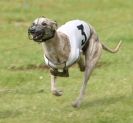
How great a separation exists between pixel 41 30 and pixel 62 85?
12.3ft

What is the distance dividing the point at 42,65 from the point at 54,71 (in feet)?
17.4

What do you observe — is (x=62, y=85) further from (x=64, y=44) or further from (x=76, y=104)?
(x=64, y=44)

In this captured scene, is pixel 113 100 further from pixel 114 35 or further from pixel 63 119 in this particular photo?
pixel 114 35

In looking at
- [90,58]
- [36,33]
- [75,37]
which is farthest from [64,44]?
[90,58]

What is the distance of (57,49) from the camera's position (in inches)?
400

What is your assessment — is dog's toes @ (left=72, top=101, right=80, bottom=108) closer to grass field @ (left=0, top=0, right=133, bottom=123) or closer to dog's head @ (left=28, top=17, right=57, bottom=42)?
grass field @ (left=0, top=0, right=133, bottom=123)

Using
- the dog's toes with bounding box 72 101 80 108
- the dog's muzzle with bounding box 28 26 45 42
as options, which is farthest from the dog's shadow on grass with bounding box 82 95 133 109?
the dog's muzzle with bounding box 28 26 45 42

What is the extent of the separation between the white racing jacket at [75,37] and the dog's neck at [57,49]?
0.25 feet

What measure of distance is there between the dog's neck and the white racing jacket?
76 millimetres

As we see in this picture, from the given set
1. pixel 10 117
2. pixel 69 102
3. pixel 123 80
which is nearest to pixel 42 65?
pixel 123 80

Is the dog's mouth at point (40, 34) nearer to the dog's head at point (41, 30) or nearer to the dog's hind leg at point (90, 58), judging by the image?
the dog's head at point (41, 30)

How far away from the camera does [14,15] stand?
27281mm

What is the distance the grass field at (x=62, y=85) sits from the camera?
33.9 ft

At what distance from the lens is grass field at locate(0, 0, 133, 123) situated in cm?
1034
